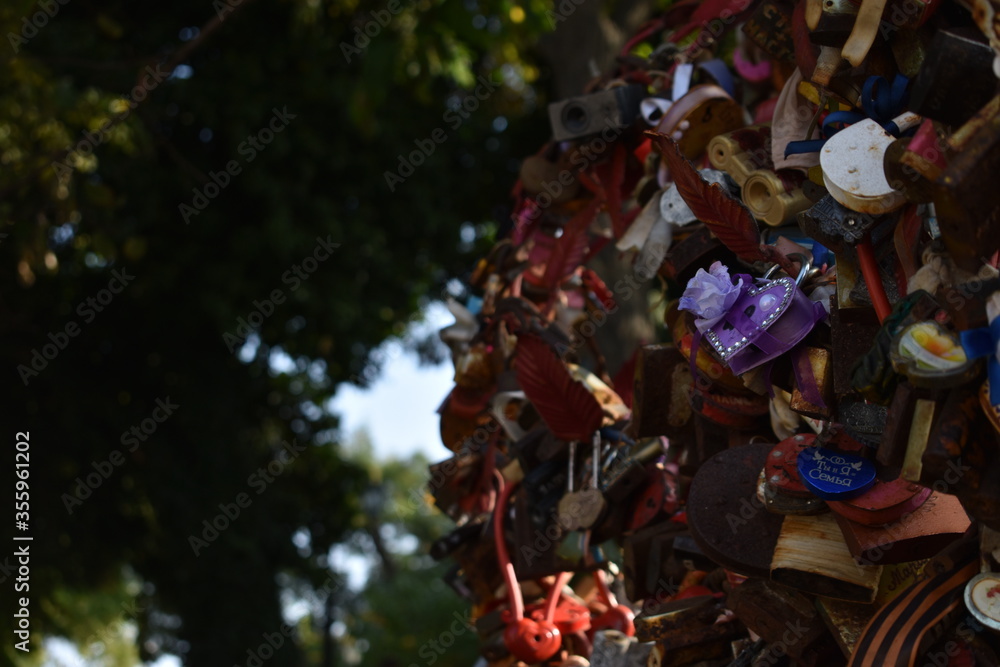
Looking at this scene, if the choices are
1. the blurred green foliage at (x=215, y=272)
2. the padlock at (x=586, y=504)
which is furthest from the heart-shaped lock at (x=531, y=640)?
the blurred green foliage at (x=215, y=272)

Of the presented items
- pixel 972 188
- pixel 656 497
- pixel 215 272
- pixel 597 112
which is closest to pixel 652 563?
pixel 656 497

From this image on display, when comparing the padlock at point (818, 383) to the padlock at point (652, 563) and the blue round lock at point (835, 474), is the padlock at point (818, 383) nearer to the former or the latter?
the blue round lock at point (835, 474)

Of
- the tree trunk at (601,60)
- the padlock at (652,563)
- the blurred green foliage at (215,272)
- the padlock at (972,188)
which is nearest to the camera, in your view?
the padlock at (972,188)

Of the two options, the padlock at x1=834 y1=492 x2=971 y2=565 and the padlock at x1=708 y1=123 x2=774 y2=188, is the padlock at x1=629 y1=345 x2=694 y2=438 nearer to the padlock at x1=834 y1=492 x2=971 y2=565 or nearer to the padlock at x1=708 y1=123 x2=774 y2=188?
the padlock at x1=708 y1=123 x2=774 y2=188

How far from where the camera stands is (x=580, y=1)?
14.1ft

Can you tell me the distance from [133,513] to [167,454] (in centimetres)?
67

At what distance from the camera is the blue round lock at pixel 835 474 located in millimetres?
816

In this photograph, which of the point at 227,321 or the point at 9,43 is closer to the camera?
the point at 9,43

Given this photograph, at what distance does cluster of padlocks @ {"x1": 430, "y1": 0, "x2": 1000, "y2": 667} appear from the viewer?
0.67 meters

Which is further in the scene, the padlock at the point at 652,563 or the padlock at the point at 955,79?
the padlock at the point at 652,563

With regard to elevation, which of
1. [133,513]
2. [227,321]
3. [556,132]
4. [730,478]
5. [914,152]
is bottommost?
[133,513]

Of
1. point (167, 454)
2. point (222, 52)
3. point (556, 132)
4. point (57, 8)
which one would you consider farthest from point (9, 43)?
point (556, 132)

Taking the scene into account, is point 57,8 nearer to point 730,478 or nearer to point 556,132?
point 556,132

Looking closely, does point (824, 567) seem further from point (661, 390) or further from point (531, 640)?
point (531, 640)
